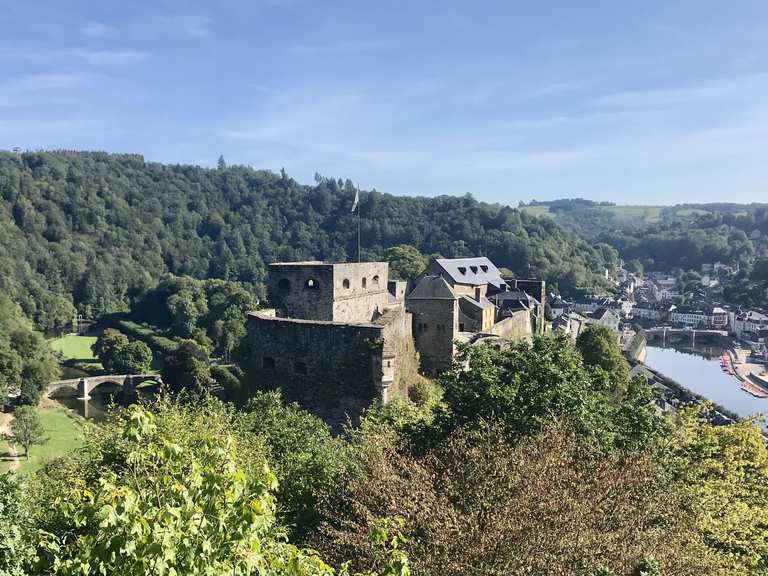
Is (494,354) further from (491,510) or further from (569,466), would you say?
(491,510)

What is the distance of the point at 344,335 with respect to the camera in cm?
1775

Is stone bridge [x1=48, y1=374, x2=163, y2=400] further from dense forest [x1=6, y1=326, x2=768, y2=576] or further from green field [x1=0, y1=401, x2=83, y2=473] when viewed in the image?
dense forest [x1=6, y1=326, x2=768, y2=576]

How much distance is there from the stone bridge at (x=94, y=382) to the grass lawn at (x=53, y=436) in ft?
8.29

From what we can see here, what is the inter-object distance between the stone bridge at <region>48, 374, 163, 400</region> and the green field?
10.9ft

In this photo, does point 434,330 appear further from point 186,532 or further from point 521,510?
point 186,532

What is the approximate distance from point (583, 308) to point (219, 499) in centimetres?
11137

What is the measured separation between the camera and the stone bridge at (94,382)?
2264 inches

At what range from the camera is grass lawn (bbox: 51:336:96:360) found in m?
74.2

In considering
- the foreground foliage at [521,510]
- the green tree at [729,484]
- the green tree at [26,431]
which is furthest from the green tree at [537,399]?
the green tree at [26,431]

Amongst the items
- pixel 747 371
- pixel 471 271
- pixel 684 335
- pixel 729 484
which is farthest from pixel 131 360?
pixel 684 335

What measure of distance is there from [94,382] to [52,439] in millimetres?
17890

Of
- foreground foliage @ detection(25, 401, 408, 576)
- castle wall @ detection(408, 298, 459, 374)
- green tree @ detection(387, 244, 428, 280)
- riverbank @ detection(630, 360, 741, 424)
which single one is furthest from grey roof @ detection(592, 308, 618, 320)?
foreground foliage @ detection(25, 401, 408, 576)

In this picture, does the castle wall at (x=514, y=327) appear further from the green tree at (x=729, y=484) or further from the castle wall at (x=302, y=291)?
the green tree at (x=729, y=484)

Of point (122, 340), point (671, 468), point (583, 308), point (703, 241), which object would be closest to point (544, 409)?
point (671, 468)
